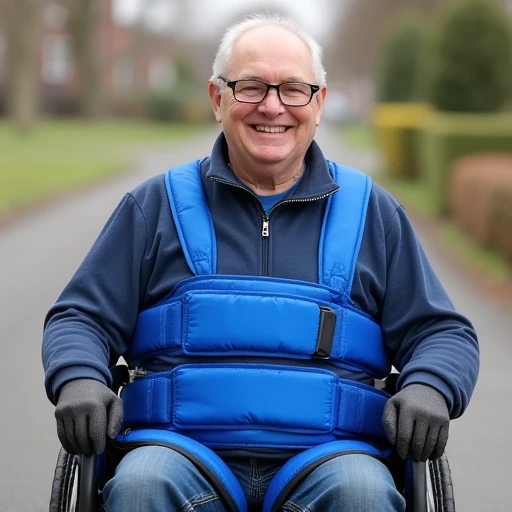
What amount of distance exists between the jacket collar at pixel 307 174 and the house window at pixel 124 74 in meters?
71.1

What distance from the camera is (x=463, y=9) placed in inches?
699

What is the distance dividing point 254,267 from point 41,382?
363cm

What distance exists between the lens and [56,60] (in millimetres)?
67938

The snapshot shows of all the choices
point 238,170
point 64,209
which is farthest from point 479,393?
point 64,209

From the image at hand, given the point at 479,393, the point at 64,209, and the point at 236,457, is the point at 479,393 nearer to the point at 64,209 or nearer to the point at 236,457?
the point at 236,457

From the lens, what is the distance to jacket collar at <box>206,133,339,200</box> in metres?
3.21

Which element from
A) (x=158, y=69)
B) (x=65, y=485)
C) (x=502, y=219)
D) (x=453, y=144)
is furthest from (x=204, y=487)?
(x=158, y=69)

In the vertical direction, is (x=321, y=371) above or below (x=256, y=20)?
below

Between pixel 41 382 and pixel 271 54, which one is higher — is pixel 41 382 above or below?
below

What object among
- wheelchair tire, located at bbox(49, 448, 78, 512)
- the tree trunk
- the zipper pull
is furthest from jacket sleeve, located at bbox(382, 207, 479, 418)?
the tree trunk

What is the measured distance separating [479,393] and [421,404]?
3.74 m

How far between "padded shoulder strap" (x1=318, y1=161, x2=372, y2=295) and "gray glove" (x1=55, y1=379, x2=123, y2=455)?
2.23ft

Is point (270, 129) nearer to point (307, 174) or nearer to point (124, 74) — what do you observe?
point (307, 174)

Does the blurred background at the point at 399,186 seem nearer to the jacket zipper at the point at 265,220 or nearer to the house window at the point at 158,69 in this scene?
the jacket zipper at the point at 265,220
